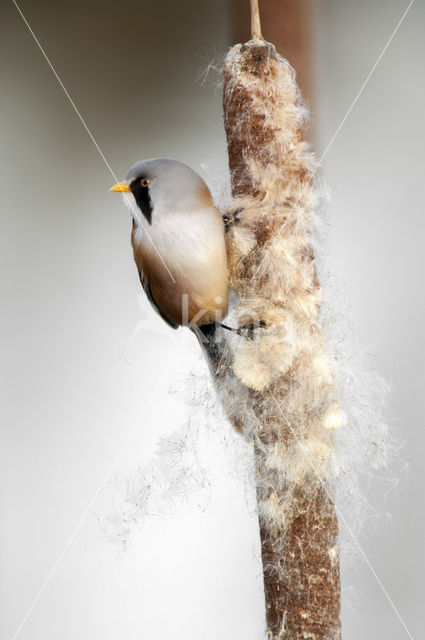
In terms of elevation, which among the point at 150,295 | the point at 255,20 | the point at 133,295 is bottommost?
the point at 133,295

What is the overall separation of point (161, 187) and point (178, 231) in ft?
0.13

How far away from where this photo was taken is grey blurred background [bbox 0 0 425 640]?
828 millimetres

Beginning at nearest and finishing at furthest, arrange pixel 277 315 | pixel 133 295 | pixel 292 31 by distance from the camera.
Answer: pixel 277 315 → pixel 292 31 → pixel 133 295

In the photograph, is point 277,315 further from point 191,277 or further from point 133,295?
point 133,295

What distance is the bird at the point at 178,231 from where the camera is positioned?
52 cm

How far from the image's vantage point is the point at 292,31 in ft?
2.27

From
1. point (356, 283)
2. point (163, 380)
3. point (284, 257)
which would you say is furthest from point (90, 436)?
point (284, 257)

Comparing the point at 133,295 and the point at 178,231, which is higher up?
the point at 178,231

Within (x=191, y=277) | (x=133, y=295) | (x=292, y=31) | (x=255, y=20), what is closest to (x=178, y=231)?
(x=191, y=277)

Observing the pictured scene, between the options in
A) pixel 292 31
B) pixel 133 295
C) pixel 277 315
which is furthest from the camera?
pixel 133 295

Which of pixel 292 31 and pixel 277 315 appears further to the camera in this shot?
pixel 292 31

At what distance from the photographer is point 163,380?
2.77 feet

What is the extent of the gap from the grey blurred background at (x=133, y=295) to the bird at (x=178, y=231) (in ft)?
0.75

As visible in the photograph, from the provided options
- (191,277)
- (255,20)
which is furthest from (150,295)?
(255,20)
